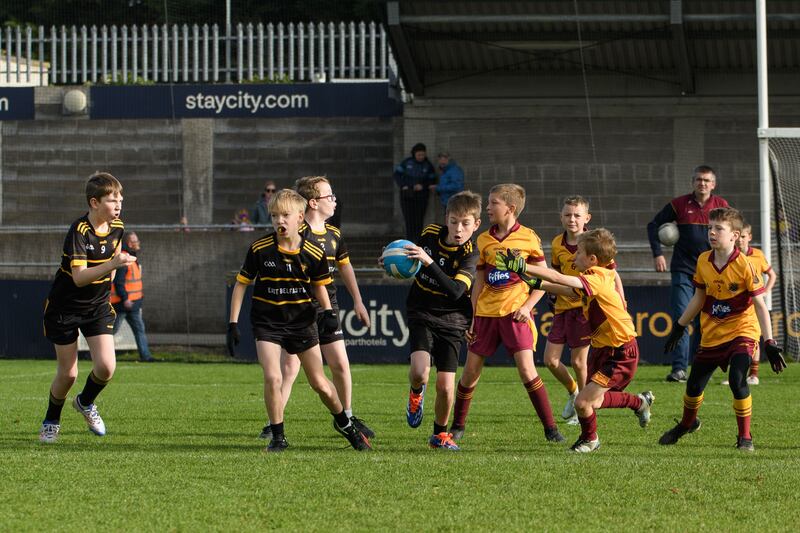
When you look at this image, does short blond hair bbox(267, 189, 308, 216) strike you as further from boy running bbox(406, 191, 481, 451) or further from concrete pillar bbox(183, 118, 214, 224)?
concrete pillar bbox(183, 118, 214, 224)

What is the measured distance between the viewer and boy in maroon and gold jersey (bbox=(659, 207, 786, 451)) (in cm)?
873

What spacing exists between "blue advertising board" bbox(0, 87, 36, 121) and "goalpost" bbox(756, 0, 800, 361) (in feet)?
51.7

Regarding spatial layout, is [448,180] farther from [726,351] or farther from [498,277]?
[726,351]

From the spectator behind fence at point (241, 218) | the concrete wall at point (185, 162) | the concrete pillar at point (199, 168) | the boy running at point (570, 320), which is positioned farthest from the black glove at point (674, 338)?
the concrete pillar at point (199, 168)

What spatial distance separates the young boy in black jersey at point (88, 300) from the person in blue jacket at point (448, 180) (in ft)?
41.7

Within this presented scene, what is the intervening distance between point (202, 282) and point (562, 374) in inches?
525

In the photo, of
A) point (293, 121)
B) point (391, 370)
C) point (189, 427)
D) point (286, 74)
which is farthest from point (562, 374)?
point (286, 74)

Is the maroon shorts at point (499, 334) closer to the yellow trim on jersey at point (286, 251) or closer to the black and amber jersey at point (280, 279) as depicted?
the black and amber jersey at point (280, 279)

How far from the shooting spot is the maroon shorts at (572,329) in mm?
10383

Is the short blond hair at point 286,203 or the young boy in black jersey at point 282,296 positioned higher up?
the short blond hair at point 286,203

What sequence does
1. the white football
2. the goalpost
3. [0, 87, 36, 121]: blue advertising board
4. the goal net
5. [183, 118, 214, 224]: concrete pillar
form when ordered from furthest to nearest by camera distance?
[0, 87, 36, 121]: blue advertising board
[183, 118, 214, 224]: concrete pillar
the goal net
the goalpost
the white football

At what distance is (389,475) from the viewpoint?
712 centimetres

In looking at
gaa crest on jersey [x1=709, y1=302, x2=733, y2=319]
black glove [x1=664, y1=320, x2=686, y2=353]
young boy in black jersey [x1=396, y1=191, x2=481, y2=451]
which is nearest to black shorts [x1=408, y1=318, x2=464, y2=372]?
young boy in black jersey [x1=396, y1=191, x2=481, y2=451]

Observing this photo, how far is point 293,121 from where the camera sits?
24938 millimetres
